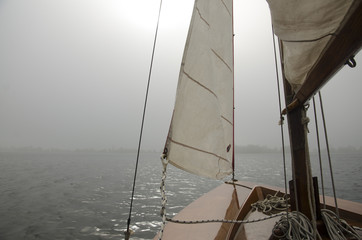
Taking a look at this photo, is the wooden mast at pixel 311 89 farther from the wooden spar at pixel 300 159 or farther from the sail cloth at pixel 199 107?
the sail cloth at pixel 199 107

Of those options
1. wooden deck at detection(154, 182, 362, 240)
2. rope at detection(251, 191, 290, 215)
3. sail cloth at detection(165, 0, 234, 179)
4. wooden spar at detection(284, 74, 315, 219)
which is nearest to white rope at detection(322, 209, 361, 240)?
wooden spar at detection(284, 74, 315, 219)

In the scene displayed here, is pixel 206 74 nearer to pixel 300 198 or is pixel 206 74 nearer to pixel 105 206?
pixel 300 198

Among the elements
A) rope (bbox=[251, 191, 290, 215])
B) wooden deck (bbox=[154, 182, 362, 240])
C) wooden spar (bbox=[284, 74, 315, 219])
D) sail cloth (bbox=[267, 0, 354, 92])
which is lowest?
wooden deck (bbox=[154, 182, 362, 240])

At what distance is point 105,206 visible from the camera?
9.82 metres

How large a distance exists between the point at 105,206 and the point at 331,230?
10658mm

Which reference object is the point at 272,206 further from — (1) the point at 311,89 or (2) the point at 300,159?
(1) the point at 311,89

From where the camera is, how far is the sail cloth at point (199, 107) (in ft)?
6.43

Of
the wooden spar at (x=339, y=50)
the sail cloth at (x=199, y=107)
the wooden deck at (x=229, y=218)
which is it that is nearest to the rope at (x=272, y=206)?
the wooden deck at (x=229, y=218)

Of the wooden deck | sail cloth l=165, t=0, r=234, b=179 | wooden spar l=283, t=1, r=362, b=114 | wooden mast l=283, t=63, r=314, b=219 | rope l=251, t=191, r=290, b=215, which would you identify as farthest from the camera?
rope l=251, t=191, r=290, b=215

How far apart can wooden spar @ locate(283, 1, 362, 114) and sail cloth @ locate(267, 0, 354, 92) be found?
0.13ft

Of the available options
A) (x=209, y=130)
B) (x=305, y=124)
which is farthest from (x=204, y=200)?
(x=305, y=124)

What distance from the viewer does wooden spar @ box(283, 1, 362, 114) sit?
84cm

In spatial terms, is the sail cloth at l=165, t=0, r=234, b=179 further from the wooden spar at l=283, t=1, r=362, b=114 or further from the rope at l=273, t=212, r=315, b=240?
the wooden spar at l=283, t=1, r=362, b=114

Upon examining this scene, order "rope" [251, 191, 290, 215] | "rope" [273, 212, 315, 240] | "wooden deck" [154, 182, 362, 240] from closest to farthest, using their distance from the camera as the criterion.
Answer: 1. "rope" [273, 212, 315, 240]
2. "wooden deck" [154, 182, 362, 240]
3. "rope" [251, 191, 290, 215]
